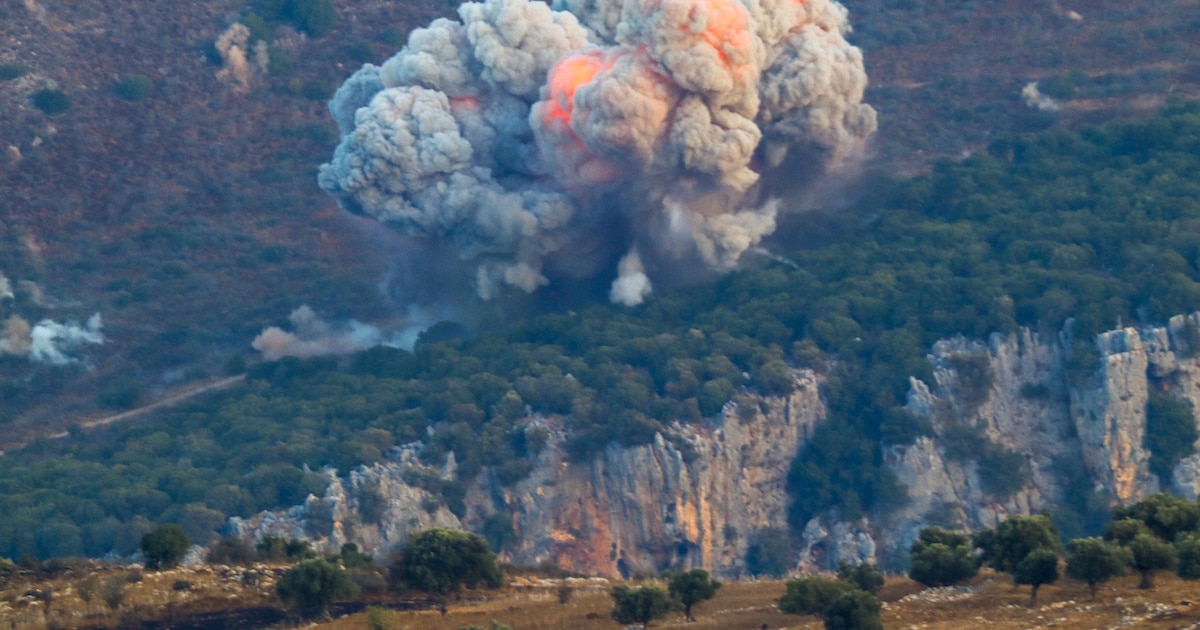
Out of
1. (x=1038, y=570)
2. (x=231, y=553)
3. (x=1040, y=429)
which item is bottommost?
(x=1038, y=570)

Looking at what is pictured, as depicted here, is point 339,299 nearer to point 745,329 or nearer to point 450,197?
point 450,197

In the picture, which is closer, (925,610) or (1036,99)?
(925,610)

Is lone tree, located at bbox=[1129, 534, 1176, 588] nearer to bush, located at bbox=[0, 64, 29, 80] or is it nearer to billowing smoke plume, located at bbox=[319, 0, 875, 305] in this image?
billowing smoke plume, located at bbox=[319, 0, 875, 305]

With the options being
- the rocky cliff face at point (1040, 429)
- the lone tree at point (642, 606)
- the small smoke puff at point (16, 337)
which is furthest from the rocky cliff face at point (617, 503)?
the lone tree at point (642, 606)

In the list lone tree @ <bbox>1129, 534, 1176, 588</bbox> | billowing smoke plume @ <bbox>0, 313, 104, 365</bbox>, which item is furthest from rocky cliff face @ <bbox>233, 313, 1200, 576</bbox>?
lone tree @ <bbox>1129, 534, 1176, 588</bbox>

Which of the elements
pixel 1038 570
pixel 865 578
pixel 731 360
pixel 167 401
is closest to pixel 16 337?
pixel 167 401

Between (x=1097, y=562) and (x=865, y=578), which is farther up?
(x=865, y=578)

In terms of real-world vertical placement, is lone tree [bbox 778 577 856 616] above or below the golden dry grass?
→ below

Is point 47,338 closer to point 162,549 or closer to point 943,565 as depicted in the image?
point 162,549
